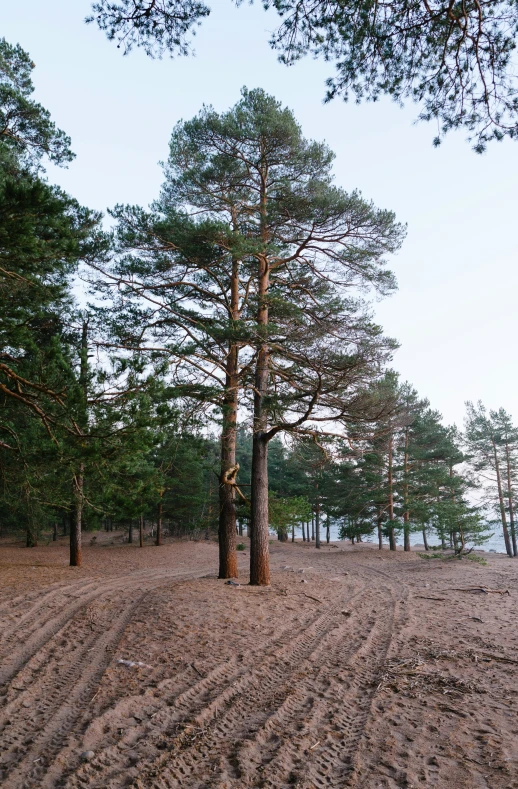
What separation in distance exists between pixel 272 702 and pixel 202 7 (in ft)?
21.6

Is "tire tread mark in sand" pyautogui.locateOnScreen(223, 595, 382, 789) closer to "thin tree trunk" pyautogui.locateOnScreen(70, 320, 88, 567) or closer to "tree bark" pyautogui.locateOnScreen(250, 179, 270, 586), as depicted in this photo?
"thin tree trunk" pyautogui.locateOnScreen(70, 320, 88, 567)

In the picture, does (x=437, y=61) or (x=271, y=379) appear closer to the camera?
(x=437, y=61)

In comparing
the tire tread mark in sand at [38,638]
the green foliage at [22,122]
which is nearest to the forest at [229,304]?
the green foliage at [22,122]

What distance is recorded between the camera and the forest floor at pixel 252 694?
9.54 feet

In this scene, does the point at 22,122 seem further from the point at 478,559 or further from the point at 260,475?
the point at 478,559

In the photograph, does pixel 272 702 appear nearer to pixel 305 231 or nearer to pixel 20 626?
pixel 20 626

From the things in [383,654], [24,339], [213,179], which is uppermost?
[213,179]

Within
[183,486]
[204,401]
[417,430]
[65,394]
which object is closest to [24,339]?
[65,394]

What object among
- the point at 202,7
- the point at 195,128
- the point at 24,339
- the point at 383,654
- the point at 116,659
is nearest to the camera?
the point at 202,7

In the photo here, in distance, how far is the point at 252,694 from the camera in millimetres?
4113

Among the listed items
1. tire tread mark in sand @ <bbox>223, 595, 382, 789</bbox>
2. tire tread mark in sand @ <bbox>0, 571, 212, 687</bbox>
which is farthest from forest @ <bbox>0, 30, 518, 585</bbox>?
tire tread mark in sand @ <bbox>223, 595, 382, 789</bbox>

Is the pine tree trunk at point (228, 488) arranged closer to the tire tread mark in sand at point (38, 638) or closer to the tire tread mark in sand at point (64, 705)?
the tire tread mark in sand at point (38, 638)

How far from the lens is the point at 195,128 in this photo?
955 cm

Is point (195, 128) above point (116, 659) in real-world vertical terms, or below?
above
